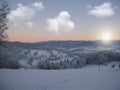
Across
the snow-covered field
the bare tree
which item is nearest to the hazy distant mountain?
the bare tree

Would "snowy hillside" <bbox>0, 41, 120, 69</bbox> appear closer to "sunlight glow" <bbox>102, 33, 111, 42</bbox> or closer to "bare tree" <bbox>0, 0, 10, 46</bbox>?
"sunlight glow" <bbox>102, 33, 111, 42</bbox>

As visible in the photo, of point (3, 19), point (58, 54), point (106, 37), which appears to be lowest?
point (58, 54)

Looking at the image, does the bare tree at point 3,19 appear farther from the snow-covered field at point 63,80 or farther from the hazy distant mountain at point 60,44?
the snow-covered field at point 63,80

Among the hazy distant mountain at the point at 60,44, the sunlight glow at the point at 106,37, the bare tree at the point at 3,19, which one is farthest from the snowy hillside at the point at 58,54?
the bare tree at the point at 3,19

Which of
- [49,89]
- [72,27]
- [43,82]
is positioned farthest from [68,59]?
[49,89]

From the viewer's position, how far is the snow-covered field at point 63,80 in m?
3.84

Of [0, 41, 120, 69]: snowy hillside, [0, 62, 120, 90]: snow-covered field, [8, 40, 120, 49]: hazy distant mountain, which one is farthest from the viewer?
[8, 40, 120, 49]: hazy distant mountain

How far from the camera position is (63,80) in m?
4.18

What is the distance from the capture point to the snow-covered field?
12.6 ft

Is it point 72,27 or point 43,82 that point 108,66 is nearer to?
point 72,27

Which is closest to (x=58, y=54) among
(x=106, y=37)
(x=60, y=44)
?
(x=60, y=44)

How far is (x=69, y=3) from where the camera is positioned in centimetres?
530

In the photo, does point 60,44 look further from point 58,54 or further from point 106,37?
point 106,37

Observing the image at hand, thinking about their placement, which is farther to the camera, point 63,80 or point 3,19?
point 3,19
